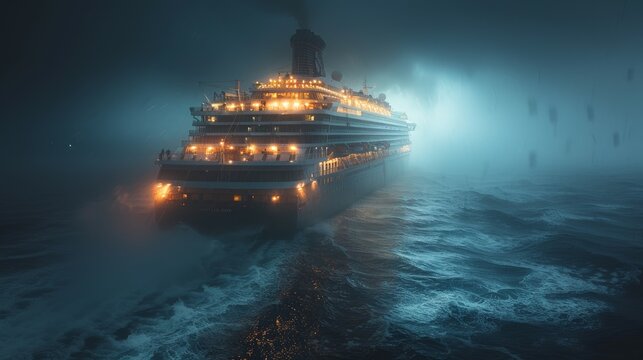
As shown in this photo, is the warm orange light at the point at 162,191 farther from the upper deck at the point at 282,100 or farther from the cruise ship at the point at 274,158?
the upper deck at the point at 282,100

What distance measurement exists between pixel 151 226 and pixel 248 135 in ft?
53.1

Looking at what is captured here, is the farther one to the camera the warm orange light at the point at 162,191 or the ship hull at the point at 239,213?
the warm orange light at the point at 162,191

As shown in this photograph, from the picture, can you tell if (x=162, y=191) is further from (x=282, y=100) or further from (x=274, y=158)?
(x=282, y=100)

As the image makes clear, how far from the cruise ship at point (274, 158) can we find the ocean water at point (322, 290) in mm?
2772

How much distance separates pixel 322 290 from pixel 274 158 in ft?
59.7

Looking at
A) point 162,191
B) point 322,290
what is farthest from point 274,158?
point 322,290

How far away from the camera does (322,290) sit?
27016 mm

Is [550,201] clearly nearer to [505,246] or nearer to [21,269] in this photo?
[505,246]

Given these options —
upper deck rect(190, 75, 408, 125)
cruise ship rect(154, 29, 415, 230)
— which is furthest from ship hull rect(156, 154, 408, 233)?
upper deck rect(190, 75, 408, 125)

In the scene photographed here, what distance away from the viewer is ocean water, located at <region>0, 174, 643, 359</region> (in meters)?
20.0

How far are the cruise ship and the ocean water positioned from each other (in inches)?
109

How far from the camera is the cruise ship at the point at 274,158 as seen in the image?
37.4m

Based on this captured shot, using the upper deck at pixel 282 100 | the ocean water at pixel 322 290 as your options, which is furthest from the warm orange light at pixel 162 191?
the upper deck at pixel 282 100

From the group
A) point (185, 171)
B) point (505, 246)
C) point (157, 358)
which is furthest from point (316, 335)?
point (505, 246)
